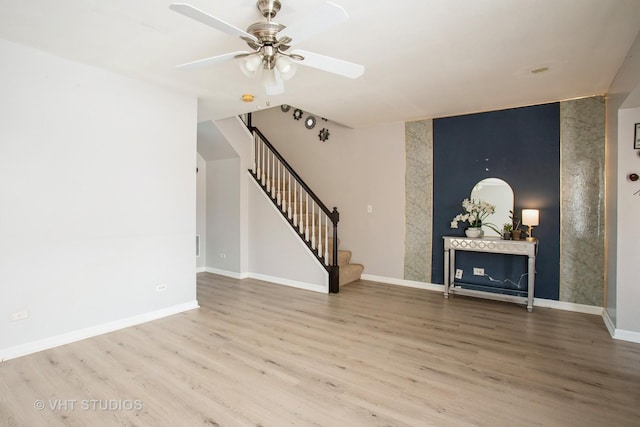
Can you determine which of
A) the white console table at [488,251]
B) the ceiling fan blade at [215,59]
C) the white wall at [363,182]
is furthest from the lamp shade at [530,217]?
the ceiling fan blade at [215,59]

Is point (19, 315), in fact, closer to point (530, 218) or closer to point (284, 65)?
point (284, 65)

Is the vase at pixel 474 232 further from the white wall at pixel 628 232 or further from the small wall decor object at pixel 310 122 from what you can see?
the small wall decor object at pixel 310 122

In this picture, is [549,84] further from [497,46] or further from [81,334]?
[81,334]

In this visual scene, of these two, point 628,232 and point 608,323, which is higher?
point 628,232

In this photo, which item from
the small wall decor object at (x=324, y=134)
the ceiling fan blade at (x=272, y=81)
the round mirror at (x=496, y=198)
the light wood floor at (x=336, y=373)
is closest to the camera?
the light wood floor at (x=336, y=373)

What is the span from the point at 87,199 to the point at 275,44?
237 centimetres

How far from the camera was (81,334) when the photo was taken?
3.05 metres

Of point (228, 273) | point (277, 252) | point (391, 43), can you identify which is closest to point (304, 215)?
point (277, 252)

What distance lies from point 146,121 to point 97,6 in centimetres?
149

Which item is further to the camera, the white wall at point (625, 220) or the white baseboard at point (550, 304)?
the white baseboard at point (550, 304)

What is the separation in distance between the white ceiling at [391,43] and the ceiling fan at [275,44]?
6.7 inches

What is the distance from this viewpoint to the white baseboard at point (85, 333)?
2.68 m

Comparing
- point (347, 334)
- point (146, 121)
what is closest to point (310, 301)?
point (347, 334)

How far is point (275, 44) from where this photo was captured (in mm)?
2141
